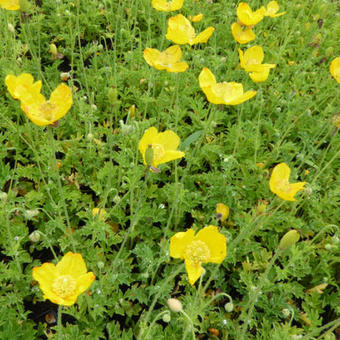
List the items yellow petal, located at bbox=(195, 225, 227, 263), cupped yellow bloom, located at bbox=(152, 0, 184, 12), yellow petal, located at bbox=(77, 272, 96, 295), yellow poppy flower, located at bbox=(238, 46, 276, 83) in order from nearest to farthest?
1. yellow petal, located at bbox=(77, 272, 96, 295)
2. yellow petal, located at bbox=(195, 225, 227, 263)
3. yellow poppy flower, located at bbox=(238, 46, 276, 83)
4. cupped yellow bloom, located at bbox=(152, 0, 184, 12)

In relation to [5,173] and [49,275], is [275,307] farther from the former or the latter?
[5,173]

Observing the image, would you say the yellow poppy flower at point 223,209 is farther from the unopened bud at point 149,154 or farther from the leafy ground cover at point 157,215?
the unopened bud at point 149,154

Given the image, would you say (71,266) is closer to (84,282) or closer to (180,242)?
(84,282)

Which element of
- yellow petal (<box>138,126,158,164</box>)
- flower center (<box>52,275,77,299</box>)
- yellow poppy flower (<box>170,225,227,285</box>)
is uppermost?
yellow petal (<box>138,126,158,164</box>)

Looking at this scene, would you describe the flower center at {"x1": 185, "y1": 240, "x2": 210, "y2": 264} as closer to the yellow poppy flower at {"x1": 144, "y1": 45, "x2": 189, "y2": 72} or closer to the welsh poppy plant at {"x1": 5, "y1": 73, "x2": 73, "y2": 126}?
the welsh poppy plant at {"x1": 5, "y1": 73, "x2": 73, "y2": 126}

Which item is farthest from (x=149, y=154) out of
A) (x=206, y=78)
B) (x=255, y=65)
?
(x=255, y=65)

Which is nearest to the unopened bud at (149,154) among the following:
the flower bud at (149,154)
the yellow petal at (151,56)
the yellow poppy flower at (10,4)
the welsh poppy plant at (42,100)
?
the flower bud at (149,154)

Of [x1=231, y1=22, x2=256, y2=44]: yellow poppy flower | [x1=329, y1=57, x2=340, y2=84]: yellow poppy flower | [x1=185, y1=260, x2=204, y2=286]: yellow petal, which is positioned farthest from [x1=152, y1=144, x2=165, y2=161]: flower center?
[x1=329, y1=57, x2=340, y2=84]: yellow poppy flower
